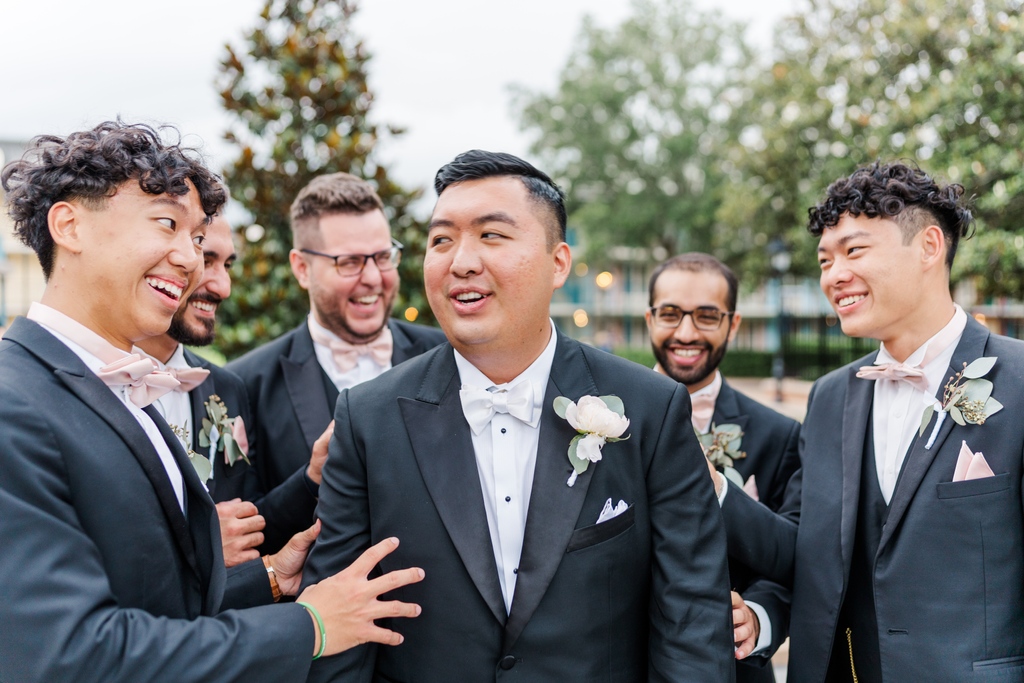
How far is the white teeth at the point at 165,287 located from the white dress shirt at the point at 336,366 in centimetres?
185

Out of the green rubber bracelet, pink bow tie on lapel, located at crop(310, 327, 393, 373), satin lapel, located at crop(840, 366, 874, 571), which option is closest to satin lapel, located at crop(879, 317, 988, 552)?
satin lapel, located at crop(840, 366, 874, 571)

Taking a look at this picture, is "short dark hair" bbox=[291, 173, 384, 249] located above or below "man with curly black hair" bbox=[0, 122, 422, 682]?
above

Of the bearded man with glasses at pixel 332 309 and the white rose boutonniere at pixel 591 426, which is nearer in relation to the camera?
the white rose boutonniere at pixel 591 426

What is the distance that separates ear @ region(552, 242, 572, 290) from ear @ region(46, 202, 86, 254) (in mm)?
1413

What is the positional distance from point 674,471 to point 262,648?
1306mm

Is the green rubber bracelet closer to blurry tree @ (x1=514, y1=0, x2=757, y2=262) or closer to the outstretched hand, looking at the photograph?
the outstretched hand

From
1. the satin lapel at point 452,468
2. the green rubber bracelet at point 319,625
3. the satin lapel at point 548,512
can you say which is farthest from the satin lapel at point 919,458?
the green rubber bracelet at point 319,625

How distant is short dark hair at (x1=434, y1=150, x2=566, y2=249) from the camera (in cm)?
239

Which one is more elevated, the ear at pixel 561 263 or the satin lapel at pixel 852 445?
the ear at pixel 561 263

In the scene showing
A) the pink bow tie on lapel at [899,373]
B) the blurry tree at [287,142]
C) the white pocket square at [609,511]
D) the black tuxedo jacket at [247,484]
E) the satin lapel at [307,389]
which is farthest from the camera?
the blurry tree at [287,142]

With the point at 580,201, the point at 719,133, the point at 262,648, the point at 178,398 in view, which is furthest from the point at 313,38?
the point at 580,201

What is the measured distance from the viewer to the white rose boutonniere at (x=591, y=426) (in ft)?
7.42

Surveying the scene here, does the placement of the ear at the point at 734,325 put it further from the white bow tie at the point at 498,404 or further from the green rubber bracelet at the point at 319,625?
the green rubber bracelet at the point at 319,625

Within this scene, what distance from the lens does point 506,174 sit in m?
2.41
